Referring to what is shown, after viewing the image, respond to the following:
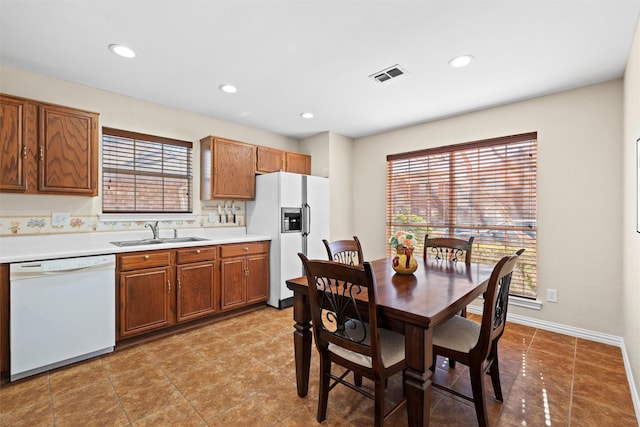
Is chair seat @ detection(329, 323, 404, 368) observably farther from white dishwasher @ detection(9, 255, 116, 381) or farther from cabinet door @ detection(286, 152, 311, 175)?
cabinet door @ detection(286, 152, 311, 175)

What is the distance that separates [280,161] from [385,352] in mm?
3305

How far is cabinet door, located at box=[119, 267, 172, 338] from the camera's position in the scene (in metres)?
2.69

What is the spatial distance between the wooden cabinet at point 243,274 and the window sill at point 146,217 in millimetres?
730

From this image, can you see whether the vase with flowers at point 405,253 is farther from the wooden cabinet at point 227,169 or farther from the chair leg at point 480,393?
the wooden cabinet at point 227,169

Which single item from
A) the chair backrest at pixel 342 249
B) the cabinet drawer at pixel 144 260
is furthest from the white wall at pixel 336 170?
the cabinet drawer at pixel 144 260

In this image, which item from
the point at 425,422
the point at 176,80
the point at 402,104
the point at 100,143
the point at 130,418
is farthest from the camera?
the point at 402,104

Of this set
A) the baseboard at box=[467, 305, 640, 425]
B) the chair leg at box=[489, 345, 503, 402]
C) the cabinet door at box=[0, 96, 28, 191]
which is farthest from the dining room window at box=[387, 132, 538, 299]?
the cabinet door at box=[0, 96, 28, 191]

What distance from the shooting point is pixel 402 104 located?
3428 millimetres

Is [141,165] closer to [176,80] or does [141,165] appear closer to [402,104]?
[176,80]

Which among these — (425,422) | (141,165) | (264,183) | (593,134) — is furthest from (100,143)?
(593,134)

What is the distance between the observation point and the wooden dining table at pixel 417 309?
1367mm

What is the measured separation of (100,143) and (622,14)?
439cm

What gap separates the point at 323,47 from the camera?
7.52ft

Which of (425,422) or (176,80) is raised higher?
(176,80)
